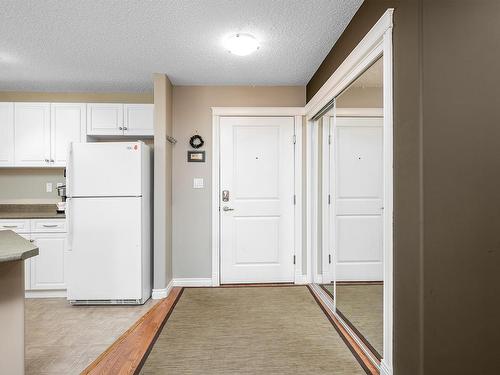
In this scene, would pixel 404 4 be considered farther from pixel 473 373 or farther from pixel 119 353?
pixel 119 353

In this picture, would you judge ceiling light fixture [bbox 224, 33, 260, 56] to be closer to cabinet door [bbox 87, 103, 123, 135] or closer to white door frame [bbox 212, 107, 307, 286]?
white door frame [bbox 212, 107, 307, 286]

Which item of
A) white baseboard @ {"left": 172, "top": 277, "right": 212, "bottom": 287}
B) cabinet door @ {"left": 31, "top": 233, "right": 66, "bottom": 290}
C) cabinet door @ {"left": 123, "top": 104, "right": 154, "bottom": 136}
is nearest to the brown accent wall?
white baseboard @ {"left": 172, "top": 277, "right": 212, "bottom": 287}

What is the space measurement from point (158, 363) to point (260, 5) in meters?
2.50

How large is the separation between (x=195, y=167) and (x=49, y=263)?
191cm

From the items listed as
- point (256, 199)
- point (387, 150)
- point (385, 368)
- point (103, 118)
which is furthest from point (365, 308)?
point (103, 118)

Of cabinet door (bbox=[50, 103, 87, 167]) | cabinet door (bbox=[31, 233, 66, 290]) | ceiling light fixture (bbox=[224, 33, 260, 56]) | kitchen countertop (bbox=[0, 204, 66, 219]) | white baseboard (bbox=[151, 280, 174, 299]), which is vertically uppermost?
ceiling light fixture (bbox=[224, 33, 260, 56])

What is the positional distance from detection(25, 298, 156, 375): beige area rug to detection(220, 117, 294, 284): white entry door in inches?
44.1

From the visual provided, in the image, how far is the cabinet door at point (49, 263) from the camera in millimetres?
3107

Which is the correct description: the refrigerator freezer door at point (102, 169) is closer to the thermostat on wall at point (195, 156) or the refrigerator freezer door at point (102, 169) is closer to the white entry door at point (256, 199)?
the thermostat on wall at point (195, 156)

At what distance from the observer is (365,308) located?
2.30m

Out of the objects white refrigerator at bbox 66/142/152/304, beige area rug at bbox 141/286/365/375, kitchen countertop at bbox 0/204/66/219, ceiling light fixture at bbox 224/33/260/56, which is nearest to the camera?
beige area rug at bbox 141/286/365/375

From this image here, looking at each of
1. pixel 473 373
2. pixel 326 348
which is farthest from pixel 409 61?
pixel 326 348

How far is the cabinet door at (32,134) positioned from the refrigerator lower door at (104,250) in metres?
1.10

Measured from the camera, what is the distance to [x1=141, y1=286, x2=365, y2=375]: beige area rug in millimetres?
1839
